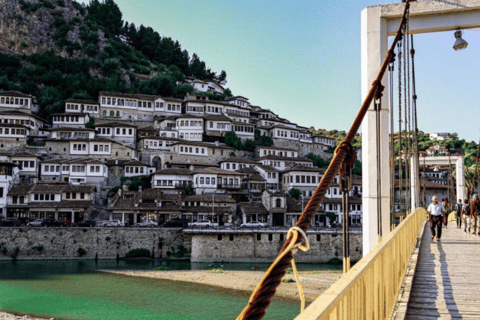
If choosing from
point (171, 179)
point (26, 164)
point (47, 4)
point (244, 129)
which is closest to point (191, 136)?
point (244, 129)

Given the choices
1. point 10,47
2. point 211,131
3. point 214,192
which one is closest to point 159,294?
point 214,192

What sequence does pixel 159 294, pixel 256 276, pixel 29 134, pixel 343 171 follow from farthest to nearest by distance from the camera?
pixel 29 134 < pixel 256 276 < pixel 159 294 < pixel 343 171

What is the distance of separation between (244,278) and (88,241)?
1449 centimetres

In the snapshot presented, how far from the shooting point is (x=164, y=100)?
61781mm

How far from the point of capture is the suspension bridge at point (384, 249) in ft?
5.52

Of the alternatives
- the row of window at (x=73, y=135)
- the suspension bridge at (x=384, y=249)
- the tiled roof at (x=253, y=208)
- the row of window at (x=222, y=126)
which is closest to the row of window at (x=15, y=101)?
the row of window at (x=73, y=135)

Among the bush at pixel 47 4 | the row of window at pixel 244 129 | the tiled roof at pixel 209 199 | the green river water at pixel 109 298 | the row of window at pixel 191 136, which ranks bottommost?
the green river water at pixel 109 298

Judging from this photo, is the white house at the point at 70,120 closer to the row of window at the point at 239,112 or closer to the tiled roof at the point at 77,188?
the tiled roof at the point at 77,188

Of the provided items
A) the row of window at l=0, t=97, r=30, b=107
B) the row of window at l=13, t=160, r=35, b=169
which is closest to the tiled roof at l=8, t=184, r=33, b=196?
the row of window at l=13, t=160, r=35, b=169

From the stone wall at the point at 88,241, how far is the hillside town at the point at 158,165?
95.7 inches

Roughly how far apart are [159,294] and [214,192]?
21.2 metres

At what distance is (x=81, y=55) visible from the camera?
8119 centimetres

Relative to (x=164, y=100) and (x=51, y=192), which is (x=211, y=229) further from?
(x=164, y=100)

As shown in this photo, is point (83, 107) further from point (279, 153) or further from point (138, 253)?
point (138, 253)
